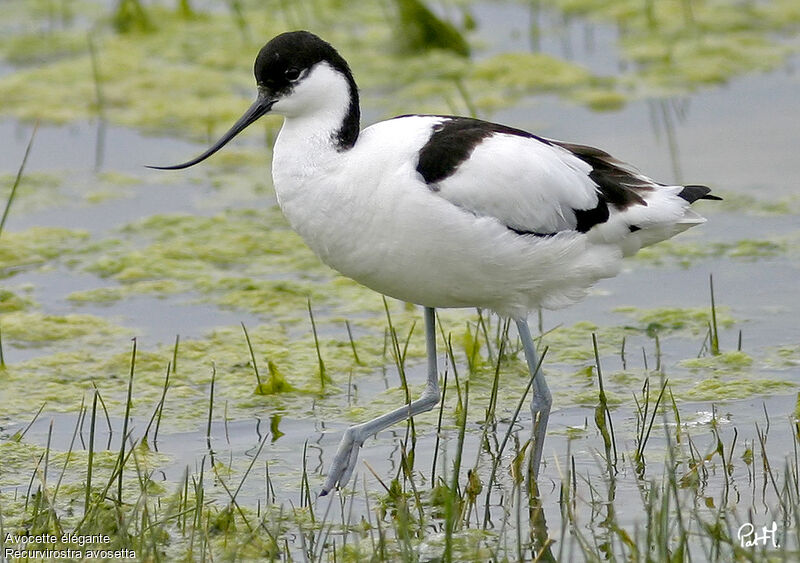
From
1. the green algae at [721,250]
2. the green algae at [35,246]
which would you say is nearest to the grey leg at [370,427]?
the green algae at [721,250]

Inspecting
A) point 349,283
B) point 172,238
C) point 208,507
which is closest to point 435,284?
point 208,507

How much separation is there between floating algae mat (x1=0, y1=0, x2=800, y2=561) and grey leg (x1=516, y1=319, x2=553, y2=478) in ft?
0.48

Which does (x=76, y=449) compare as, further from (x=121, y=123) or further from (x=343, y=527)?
(x=121, y=123)

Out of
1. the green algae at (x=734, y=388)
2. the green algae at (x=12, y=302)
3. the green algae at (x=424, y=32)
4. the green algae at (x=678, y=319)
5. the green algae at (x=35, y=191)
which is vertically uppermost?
the green algae at (x=424, y=32)

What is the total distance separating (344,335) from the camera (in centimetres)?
630

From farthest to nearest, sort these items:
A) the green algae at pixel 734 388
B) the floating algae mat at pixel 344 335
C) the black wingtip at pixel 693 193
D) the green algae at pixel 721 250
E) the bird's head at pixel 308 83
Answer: the green algae at pixel 721 250
the green algae at pixel 734 388
the black wingtip at pixel 693 193
the bird's head at pixel 308 83
the floating algae mat at pixel 344 335

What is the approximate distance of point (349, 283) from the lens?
685 centimetres

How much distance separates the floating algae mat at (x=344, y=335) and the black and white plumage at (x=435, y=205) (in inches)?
13.2

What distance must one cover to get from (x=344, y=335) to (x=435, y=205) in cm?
187

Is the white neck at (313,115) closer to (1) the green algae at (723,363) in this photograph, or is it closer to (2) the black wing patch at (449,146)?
(2) the black wing patch at (449,146)

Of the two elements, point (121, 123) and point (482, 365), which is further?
point (121, 123)

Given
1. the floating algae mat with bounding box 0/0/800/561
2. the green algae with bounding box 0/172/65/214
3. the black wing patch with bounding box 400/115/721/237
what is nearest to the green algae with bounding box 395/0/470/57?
the floating algae mat with bounding box 0/0/800/561

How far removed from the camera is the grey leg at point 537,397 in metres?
4.89

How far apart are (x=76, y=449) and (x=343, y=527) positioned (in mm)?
1246
